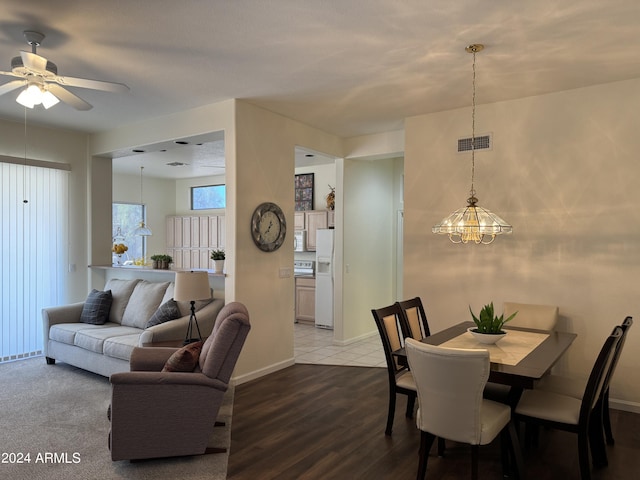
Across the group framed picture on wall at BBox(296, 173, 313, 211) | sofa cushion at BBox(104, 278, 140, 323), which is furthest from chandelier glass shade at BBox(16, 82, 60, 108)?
framed picture on wall at BBox(296, 173, 313, 211)

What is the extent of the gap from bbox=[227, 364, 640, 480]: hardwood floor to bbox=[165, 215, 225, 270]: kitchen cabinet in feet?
18.2

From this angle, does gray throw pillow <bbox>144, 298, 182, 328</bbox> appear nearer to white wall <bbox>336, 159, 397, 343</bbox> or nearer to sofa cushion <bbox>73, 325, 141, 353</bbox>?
sofa cushion <bbox>73, 325, 141, 353</bbox>

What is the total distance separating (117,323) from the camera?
214 inches

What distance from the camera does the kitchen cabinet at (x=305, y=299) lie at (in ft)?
26.3

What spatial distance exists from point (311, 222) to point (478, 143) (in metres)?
3.94

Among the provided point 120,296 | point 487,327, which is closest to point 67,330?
point 120,296

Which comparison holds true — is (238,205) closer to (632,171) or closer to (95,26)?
(95,26)

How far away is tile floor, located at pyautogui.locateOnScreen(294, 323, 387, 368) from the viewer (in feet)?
18.4

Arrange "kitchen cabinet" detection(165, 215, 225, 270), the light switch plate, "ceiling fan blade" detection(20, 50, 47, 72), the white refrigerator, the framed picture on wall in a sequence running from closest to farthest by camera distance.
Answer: "ceiling fan blade" detection(20, 50, 47, 72), the light switch plate, the white refrigerator, the framed picture on wall, "kitchen cabinet" detection(165, 215, 225, 270)

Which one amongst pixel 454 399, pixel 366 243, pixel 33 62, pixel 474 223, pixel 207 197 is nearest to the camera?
pixel 454 399

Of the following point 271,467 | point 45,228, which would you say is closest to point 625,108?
point 271,467

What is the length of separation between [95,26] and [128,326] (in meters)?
3.36

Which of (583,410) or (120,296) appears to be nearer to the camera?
(583,410)

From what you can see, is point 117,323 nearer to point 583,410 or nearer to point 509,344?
point 509,344
